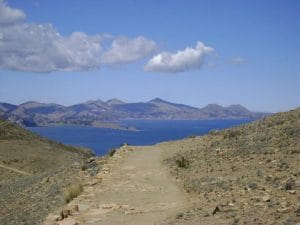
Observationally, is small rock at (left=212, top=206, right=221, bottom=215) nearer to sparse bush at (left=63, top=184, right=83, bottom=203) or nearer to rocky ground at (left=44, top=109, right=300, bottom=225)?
rocky ground at (left=44, top=109, right=300, bottom=225)

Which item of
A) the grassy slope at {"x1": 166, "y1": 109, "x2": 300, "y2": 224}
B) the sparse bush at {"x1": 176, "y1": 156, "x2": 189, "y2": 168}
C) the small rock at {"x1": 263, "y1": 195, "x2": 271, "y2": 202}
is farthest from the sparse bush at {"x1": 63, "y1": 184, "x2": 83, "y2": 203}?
the small rock at {"x1": 263, "y1": 195, "x2": 271, "y2": 202}

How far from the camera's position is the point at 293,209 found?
11.7 m

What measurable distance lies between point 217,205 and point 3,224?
10.1 meters

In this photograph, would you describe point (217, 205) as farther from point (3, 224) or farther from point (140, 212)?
point (3, 224)

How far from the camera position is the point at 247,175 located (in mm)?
18234

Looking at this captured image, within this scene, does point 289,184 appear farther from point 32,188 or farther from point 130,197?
point 32,188

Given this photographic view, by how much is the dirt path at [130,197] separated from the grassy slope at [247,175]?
0.74 metres

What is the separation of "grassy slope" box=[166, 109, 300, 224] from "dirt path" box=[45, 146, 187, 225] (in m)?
0.74

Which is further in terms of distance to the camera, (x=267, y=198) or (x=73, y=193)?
(x=73, y=193)

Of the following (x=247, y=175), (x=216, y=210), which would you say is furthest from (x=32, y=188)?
(x=216, y=210)

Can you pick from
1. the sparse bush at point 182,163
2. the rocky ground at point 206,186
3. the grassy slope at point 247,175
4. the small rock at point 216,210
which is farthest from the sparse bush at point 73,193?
the small rock at point 216,210

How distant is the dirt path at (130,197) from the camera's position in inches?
553

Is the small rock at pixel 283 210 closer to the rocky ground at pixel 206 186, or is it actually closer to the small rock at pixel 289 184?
the rocky ground at pixel 206 186

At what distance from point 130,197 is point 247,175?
447 centimetres
